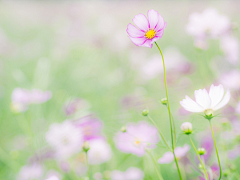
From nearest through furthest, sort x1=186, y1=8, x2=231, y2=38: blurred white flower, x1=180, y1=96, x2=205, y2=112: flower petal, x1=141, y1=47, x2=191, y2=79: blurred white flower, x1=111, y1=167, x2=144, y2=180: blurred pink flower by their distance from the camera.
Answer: x1=180, y1=96, x2=205, y2=112: flower petal → x1=111, y1=167, x2=144, y2=180: blurred pink flower → x1=186, y1=8, x2=231, y2=38: blurred white flower → x1=141, y1=47, x2=191, y2=79: blurred white flower

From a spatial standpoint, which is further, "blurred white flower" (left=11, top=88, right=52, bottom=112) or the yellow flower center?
"blurred white flower" (left=11, top=88, right=52, bottom=112)

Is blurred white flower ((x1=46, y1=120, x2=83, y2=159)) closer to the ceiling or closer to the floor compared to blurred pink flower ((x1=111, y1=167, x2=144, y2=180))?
closer to the ceiling

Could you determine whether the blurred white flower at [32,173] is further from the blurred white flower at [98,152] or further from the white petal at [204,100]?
the white petal at [204,100]

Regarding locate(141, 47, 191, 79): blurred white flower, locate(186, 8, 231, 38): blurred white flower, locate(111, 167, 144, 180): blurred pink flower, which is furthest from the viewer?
locate(141, 47, 191, 79): blurred white flower

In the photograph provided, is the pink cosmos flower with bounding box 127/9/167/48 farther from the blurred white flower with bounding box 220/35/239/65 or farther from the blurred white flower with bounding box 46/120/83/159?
the blurred white flower with bounding box 220/35/239/65

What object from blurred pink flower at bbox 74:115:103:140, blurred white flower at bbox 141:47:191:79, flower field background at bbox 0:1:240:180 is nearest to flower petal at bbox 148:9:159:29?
flower field background at bbox 0:1:240:180

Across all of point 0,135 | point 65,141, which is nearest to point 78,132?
point 65,141

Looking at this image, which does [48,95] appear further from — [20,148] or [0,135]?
[0,135]

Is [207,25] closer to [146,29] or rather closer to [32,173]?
[146,29]

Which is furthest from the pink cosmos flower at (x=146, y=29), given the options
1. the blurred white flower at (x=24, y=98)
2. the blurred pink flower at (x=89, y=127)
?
the blurred white flower at (x=24, y=98)
